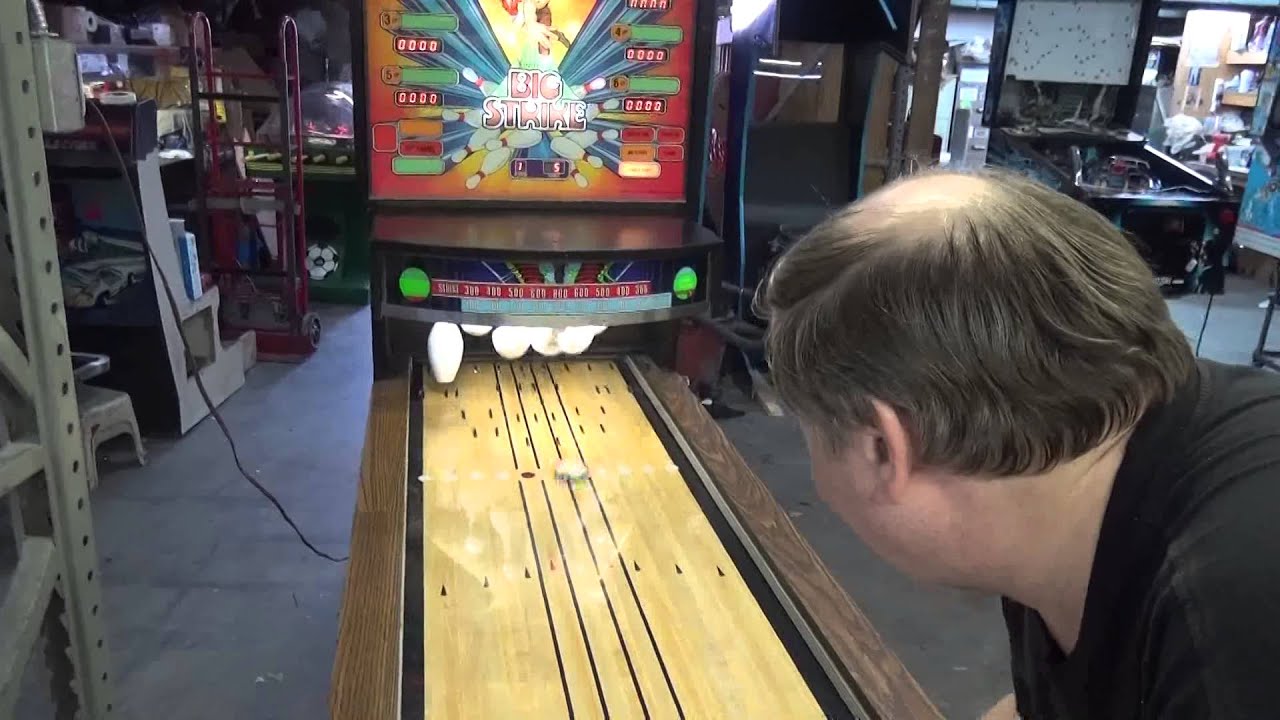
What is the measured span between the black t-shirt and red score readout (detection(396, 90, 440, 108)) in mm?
2048

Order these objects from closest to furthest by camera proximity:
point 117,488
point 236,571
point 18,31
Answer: point 18,31, point 236,571, point 117,488

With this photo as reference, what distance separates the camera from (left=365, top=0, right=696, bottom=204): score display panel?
2527mm

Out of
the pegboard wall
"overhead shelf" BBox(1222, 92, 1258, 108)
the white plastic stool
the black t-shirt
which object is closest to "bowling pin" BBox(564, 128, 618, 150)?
the black t-shirt

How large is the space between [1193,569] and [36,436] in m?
1.76

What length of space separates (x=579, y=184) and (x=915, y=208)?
1898 millimetres

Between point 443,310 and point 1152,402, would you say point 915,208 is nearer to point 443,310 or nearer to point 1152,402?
point 1152,402

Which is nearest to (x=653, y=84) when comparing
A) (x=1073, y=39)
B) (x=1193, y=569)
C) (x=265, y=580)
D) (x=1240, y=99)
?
(x=265, y=580)

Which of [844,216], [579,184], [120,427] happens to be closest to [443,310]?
[579,184]

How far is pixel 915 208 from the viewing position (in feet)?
2.82

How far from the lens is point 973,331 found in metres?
0.80

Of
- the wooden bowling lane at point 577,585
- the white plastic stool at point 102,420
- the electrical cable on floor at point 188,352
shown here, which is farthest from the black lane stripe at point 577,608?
the white plastic stool at point 102,420

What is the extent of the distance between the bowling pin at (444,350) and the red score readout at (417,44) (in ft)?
2.30

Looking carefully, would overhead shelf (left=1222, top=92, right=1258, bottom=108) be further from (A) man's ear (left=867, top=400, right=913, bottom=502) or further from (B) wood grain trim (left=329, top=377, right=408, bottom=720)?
(A) man's ear (left=867, top=400, right=913, bottom=502)

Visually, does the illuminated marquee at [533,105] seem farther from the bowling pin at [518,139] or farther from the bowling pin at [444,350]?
the bowling pin at [444,350]
